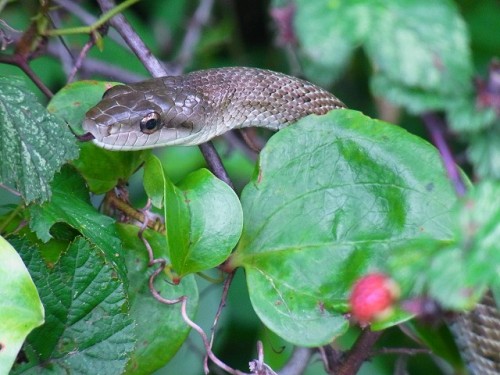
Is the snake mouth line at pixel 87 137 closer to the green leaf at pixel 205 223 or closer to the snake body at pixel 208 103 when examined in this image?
the snake body at pixel 208 103

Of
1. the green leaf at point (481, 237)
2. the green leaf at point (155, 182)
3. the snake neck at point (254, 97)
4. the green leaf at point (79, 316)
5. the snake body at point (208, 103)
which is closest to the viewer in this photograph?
the green leaf at point (481, 237)

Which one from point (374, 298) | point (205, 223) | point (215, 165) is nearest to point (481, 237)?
point (374, 298)

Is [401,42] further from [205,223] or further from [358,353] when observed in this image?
[358,353]

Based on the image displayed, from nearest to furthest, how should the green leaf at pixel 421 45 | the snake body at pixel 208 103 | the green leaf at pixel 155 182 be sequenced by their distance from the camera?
1. the green leaf at pixel 421 45
2. the green leaf at pixel 155 182
3. the snake body at pixel 208 103

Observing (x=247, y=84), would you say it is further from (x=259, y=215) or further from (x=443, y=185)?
(x=443, y=185)

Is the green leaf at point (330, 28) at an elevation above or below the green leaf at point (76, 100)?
above

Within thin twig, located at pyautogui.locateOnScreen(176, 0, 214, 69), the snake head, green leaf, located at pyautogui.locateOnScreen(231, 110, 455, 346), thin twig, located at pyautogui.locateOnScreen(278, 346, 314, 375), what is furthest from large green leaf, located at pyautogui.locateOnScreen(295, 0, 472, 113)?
thin twig, located at pyautogui.locateOnScreen(176, 0, 214, 69)

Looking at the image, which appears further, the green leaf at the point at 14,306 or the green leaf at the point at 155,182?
the green leaf at the point at 155,182

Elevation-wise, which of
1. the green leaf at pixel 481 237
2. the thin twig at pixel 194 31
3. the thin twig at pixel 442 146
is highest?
the green leaf at pixel 481 237

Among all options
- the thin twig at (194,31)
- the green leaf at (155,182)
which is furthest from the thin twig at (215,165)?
the thin twig at (194,31)
